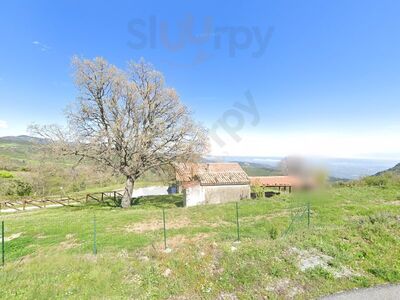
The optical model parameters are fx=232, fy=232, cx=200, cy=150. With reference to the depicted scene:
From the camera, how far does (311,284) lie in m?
5.85

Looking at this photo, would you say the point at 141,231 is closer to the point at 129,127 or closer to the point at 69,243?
the point at 69,243

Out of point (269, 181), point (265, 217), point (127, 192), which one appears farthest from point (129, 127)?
point (269, 181)

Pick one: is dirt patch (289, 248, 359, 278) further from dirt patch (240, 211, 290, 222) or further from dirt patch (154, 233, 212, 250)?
dirt patch (240, 211, 290, 222)

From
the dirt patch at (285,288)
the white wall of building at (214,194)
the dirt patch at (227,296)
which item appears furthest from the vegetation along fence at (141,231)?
the white wall of building at (214,194)

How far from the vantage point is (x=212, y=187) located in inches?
995

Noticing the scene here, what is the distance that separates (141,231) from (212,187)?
14.2 metres

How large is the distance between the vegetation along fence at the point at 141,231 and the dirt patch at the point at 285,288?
296 centimetres

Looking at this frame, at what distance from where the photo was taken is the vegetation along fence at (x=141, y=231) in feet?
31.4

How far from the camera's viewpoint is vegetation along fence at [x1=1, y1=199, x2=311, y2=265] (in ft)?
31.4

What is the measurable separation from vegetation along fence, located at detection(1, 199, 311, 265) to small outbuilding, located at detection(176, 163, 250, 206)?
872cm

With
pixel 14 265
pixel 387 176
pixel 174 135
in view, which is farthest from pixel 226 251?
pixel 387 176

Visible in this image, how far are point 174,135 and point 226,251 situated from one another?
14.0 metres

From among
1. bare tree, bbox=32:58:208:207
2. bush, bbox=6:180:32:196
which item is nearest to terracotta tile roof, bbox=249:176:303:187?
bare tree, bbox=32:58:208:207

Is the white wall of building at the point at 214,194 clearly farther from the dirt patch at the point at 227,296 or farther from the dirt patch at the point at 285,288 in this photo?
the dirt patch at the point at 227,296
